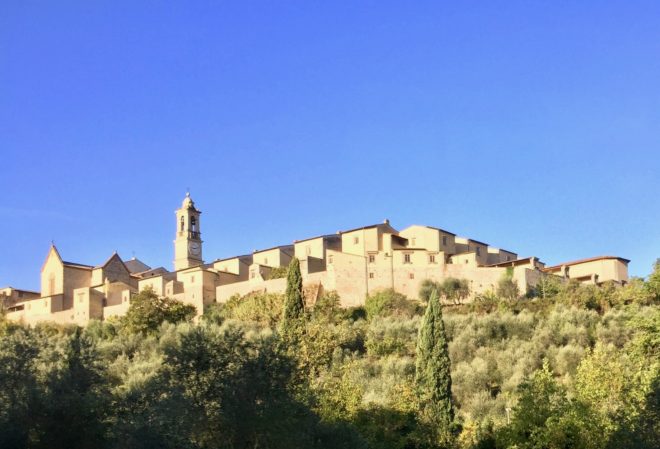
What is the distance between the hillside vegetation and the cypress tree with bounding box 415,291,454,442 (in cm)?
7

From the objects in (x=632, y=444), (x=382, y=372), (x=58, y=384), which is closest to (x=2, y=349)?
(x=58, y=384)

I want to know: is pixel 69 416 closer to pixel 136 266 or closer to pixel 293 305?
pixel 293 305

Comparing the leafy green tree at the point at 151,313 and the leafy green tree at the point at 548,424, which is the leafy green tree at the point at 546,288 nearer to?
the leafy green tree at the point at 151,313

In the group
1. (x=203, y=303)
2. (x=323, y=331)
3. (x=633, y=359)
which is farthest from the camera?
(x=203, y=303)

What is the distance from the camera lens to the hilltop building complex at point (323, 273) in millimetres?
73750

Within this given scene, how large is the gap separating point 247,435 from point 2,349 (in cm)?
1039

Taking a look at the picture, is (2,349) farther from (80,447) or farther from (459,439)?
(459,439)

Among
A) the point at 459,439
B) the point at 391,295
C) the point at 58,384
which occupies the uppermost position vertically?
the point at 391,295

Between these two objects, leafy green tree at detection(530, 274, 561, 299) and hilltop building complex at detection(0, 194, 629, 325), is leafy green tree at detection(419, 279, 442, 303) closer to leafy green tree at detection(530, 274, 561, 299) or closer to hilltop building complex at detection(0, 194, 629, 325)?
hilltop building complex at detection(0, 194, 629, 325)

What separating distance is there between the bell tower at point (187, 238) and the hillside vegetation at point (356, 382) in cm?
3551

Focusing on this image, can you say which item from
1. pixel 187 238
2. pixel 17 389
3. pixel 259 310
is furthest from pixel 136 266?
pixel 17 389

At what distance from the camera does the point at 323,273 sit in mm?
75062

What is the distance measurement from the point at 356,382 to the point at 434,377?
5299mm

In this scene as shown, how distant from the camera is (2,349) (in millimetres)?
31703
